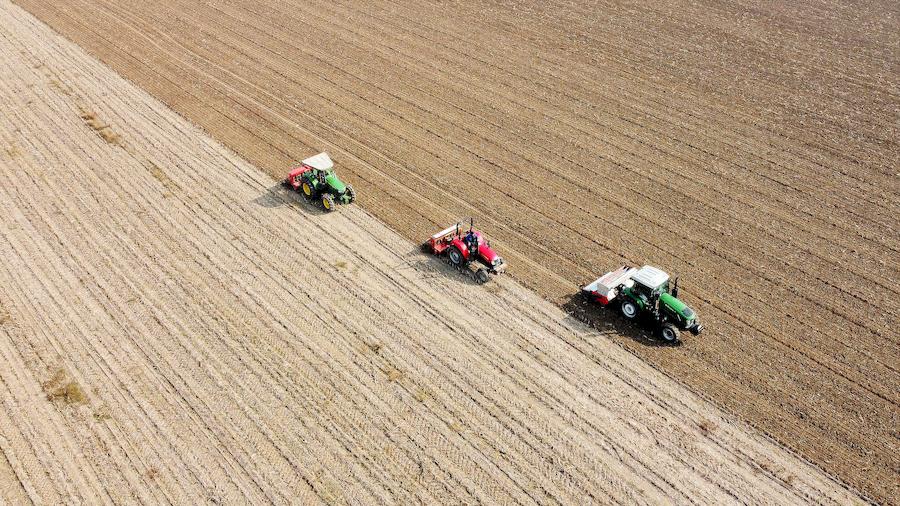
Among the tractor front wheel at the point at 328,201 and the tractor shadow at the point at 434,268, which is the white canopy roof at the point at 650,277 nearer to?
the tractor shadow at the point at 434,268

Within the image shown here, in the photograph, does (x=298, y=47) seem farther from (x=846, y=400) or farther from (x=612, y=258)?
(x=846, y=400)

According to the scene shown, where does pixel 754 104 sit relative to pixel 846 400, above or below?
above

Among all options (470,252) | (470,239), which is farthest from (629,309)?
(470,239)

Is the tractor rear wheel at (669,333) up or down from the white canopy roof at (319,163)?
down

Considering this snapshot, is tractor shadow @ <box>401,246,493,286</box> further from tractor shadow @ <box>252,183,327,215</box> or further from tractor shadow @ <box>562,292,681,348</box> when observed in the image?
tractor shadow @ <box>252,183,327,215</box>

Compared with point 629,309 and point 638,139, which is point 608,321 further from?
point 638,139

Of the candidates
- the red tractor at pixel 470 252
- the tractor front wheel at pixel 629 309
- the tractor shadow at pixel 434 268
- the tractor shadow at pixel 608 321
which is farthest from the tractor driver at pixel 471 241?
the tractor front wheel at pixel 629 309

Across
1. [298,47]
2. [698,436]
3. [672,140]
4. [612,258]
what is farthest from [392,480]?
[298,47]
